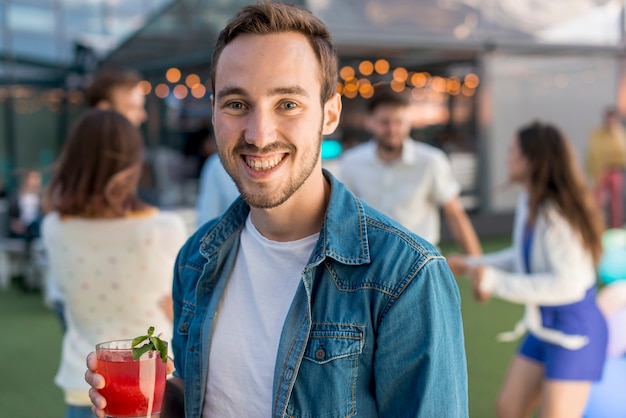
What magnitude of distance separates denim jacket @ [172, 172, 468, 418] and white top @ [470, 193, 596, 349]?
1.94 metres

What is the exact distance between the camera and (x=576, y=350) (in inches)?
134

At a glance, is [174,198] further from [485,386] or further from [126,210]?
[126,210]

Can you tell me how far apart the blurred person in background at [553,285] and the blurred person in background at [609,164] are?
9.53 meters

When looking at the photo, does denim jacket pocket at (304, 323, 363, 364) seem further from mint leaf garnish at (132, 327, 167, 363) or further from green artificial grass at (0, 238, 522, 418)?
green artificial grass at (0, 238, 522, 418)

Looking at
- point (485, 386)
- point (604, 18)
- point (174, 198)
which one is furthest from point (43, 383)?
point (604, 18)

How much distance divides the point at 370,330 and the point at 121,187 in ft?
5.62

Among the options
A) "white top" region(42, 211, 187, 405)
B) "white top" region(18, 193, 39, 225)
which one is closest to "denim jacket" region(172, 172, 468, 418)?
"white top" region(42, 211, 187, 405)

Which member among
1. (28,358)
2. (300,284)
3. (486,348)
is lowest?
(28,358)

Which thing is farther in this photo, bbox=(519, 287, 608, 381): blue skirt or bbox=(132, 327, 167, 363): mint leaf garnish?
bbox=(519, 287, 608, 381): blue skirt

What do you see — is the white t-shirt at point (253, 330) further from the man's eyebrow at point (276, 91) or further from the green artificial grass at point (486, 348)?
the green artificial grass at point (486, 348)

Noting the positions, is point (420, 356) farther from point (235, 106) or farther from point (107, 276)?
point (107, 276)

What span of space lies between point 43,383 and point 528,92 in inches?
408

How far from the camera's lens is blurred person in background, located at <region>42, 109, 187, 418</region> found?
113 inches

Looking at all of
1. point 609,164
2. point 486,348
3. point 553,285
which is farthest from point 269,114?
point 609,164
